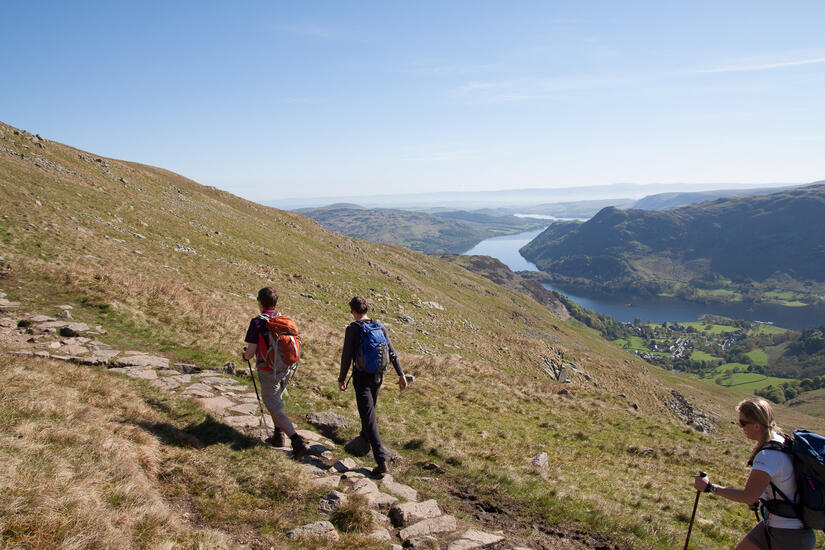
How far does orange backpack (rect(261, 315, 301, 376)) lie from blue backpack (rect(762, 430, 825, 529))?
7.62 m

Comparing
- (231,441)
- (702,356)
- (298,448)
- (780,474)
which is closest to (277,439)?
(298,448)

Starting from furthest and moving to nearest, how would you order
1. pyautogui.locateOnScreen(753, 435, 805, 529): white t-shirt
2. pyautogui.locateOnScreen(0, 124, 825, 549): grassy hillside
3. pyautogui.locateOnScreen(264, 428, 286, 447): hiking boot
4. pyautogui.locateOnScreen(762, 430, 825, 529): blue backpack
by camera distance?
pyautogui.locateOnScreen(264, 428, 286, 447): hiking boot
pyautogui.locateOnScreen(0, 124, 825, 549): grassy hillside
pyautogui.locateOnScreen(753, 435, 805, 529): white t-shirt
pyautogui.locateOnScreen(762, 430, 825, 529): blue backpack

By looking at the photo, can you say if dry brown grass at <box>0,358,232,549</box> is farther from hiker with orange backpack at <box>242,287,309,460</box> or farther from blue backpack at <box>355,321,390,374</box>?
blue backpack at <box>355,321,390,374</box>

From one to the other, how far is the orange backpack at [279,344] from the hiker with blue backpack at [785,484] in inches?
283

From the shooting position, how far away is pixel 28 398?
710 cm

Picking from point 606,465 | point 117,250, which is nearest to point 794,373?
point 606,465

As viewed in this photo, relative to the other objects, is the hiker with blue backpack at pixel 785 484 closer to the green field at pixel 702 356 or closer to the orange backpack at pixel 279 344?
the orange backpack at pixel 279 344

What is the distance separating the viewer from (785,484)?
16.3 ft

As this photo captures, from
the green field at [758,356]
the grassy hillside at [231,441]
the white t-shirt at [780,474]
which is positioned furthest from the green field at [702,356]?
the white t-shirt at [780,474]

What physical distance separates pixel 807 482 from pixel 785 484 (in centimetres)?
23

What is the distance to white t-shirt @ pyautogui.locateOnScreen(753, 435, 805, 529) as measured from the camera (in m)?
4.95

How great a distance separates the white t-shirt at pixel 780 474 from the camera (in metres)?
4.95

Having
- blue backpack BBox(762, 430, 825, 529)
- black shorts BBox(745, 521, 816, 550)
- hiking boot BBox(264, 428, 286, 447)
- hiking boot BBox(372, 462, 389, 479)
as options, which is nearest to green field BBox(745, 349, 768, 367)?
black shorts BBox(745, 521, 816, 550)

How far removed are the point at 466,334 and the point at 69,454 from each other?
35.8 m
